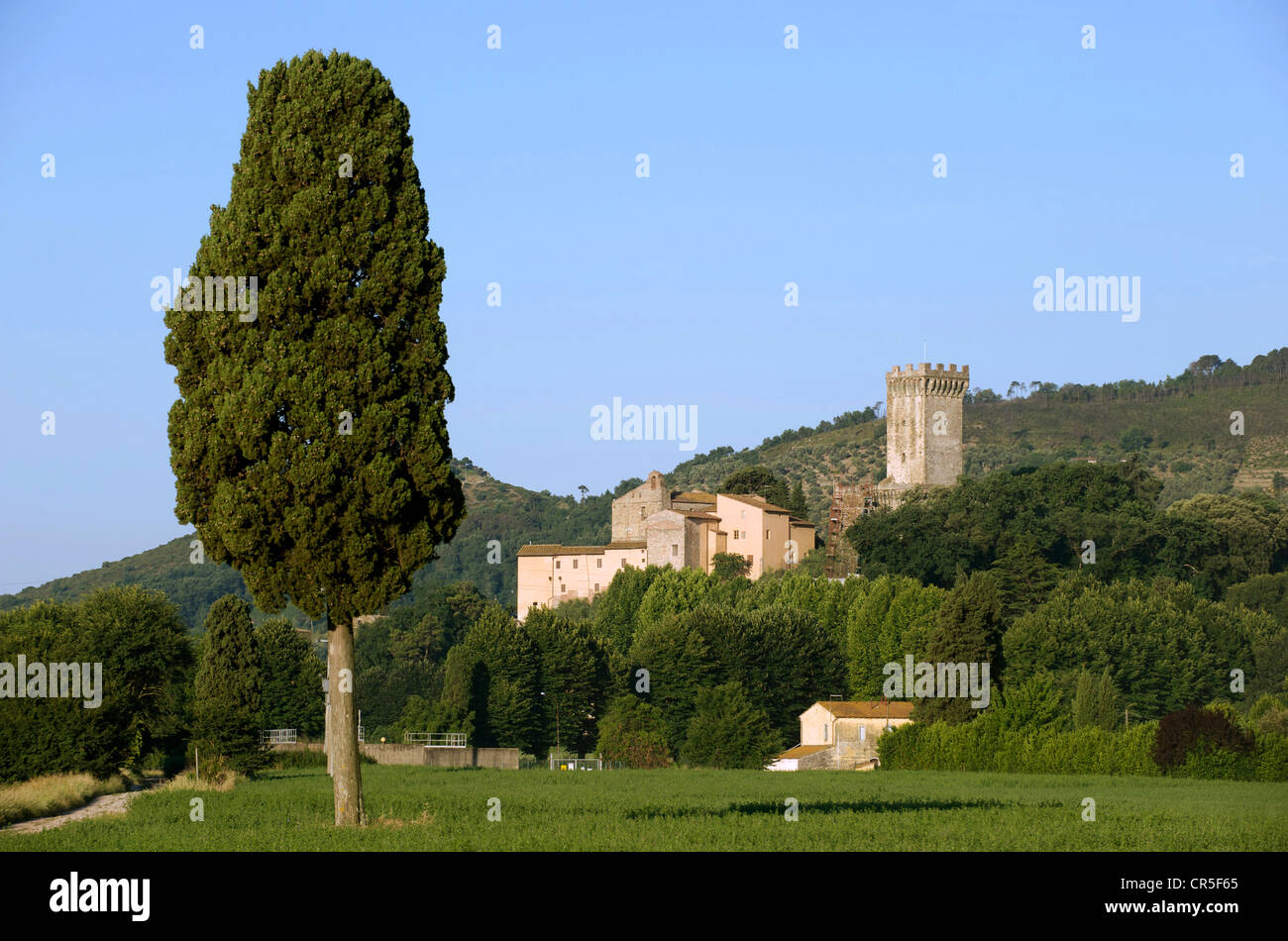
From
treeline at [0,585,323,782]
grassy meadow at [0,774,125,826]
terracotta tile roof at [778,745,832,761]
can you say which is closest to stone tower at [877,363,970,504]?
terracotta tile roof at [778,745,832,761]

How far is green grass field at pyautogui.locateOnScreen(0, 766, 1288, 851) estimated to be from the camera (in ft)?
76.1

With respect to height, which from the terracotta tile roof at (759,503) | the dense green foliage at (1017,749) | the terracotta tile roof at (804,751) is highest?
the terracotta tile roof at (759,503)

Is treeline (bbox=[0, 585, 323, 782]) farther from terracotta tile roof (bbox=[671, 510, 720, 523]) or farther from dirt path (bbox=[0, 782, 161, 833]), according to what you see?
terracotta tile roof (bbox=[671, 510, 720, 523])

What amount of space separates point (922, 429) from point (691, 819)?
322 feet

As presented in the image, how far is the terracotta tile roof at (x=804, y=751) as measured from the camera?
7236 cm

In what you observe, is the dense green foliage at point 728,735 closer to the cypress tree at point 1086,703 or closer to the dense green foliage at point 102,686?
the cypress tree at point 1086,703

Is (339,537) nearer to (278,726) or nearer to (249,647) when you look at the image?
(249,647)

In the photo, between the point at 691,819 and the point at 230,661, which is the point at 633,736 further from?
the point at 691,819

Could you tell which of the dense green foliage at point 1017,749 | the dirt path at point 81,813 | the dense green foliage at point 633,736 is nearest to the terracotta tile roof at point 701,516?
the dense green foliage at point 633,736

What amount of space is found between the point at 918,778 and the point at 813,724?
81.9ft

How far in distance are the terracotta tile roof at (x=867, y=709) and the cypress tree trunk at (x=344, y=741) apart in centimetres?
5036

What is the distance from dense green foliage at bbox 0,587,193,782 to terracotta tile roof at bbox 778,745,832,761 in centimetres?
2782

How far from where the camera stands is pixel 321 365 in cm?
2302

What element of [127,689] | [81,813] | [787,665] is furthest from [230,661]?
[787,665]
